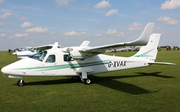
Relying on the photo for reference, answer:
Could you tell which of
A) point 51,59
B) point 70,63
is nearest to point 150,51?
point 70,63

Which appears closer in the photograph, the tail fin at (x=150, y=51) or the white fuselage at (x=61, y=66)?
the white fuselage at (x=61, y=66)

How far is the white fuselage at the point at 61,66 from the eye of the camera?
9.37 m

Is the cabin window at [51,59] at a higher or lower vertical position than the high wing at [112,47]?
lower

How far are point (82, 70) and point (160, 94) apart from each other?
16.8 ft

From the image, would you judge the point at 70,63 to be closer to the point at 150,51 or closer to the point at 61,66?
the point at 61,66

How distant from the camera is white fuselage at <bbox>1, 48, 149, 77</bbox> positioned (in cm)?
937

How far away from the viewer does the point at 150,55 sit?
12781mm

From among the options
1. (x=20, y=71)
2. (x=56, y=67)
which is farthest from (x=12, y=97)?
(x=56, y=67)

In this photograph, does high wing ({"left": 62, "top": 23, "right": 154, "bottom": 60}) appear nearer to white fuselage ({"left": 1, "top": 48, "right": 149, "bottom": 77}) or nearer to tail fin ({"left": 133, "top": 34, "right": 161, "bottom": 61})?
white fuselage ({"left": 1, "top": 48, "right": 149, "bottom": 77})

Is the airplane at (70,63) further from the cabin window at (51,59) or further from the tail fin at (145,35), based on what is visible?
the tail fin at (145,35)

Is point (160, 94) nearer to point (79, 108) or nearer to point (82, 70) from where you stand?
point (79, 108)

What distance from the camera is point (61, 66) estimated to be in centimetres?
1012

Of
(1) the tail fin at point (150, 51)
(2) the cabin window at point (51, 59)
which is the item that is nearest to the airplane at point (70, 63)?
(2) the cabin window at point (51, 59)

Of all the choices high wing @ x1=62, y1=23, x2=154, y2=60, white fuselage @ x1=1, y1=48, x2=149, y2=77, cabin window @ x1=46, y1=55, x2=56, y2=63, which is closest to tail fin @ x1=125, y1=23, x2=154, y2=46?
high wing @ x1=62, y1=23, x2=154, y2=60
